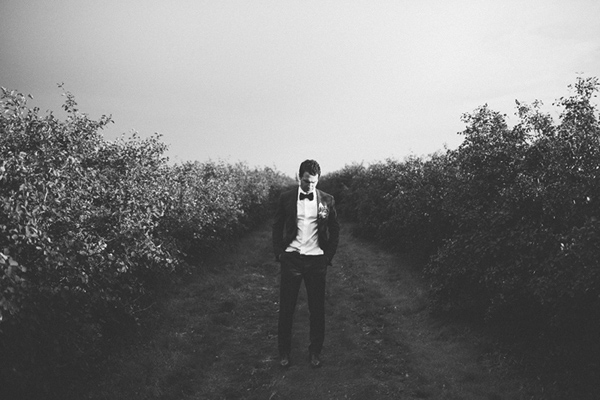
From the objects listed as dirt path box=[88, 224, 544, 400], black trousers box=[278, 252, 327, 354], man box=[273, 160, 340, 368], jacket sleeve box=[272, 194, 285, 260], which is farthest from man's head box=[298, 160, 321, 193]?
dirt path box=[88, 224, 544, 400]

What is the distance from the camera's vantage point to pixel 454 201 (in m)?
7.57

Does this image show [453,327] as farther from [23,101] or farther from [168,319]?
[23,101]

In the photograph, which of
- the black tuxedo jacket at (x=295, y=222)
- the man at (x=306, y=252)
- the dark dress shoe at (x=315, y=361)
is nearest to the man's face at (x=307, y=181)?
the man at (x=306, y=252)

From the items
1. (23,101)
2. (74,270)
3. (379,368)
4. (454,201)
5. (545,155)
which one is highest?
(23,101)

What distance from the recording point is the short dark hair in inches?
223

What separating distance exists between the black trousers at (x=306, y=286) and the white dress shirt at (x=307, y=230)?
9 centimetres

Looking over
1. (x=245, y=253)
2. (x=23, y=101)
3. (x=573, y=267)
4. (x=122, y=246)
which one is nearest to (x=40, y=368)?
(x=122, y=246)

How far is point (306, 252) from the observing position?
5.65m

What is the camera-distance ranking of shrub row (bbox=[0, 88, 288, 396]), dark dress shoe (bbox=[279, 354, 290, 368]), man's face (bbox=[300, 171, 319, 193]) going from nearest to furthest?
shrub row (bbox=[0, 88, 288, 396]) → man's face (bbox=[300, 171, 319, 193]) → dark dress shoe (bbox=[279, 354, 290, 368])

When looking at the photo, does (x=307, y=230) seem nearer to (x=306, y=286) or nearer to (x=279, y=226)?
(x=279, y=226)

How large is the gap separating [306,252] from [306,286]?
1.64 ft

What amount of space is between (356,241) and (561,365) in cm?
1255

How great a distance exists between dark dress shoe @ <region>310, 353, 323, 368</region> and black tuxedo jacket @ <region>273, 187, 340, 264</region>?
1379mm

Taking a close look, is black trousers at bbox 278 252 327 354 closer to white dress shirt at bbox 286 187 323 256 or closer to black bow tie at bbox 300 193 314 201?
white dress shirt at bbox 286 187 323 256
